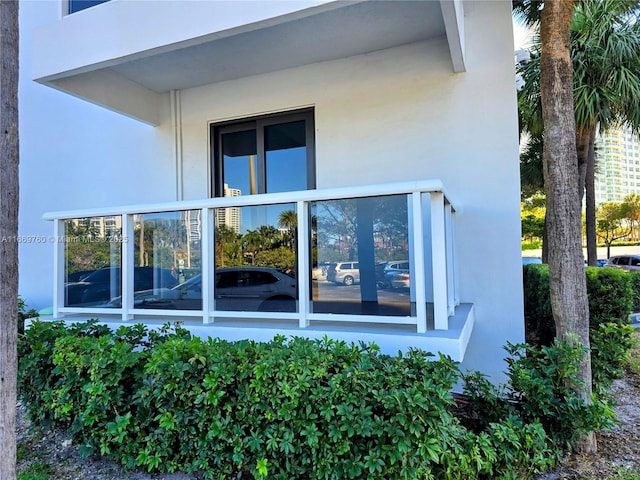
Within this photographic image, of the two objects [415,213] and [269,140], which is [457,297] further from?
[269,140]

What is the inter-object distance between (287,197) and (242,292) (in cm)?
104

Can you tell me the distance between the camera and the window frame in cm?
528

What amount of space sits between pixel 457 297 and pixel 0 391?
12.5 ft

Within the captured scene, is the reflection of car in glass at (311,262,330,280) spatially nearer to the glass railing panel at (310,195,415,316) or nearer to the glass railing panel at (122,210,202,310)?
the glass railing panel at (310,195,415,316)

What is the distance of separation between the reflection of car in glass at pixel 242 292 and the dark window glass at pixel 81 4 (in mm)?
3668

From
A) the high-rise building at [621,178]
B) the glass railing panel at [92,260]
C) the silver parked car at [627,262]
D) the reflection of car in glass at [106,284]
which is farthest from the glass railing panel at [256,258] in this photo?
the high-rise building at [621,178]

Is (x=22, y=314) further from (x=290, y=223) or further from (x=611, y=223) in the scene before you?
(x=611, y=223)

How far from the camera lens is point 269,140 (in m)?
5.54

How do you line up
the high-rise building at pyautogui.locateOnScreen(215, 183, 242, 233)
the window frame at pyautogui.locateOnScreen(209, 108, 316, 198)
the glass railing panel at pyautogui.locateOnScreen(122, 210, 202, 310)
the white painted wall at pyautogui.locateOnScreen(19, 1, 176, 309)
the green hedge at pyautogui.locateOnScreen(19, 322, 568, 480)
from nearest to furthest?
1. the green hedge at pyautogui.locateOnScreen(19, 322, 568, 480)
2. the high-rise building at pyautogui.locateOnScreen(215, 183, 242, 233)
3. the glass railing panel at pyautogui.locateOnScreen(122, 210, 202, 310)
4. the window frame at pyautogui.locateOnScreen(209, 108, 316, 198)
5. the white painted wall at pyautogui.locateOnScreen(19, 1, 176, 309)

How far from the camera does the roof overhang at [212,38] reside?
375cm

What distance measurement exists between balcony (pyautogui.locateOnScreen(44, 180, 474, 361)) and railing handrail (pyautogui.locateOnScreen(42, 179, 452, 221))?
0.01m

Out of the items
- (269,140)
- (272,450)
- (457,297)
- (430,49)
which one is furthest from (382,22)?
(272,450)

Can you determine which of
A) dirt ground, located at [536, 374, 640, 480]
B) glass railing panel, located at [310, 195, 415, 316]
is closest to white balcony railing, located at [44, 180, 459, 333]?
glass railing panel, located at [310, 195, 415, 316]

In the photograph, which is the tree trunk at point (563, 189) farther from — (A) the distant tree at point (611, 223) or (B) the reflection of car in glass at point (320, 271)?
(A) the distant tree at point (611, 223)
